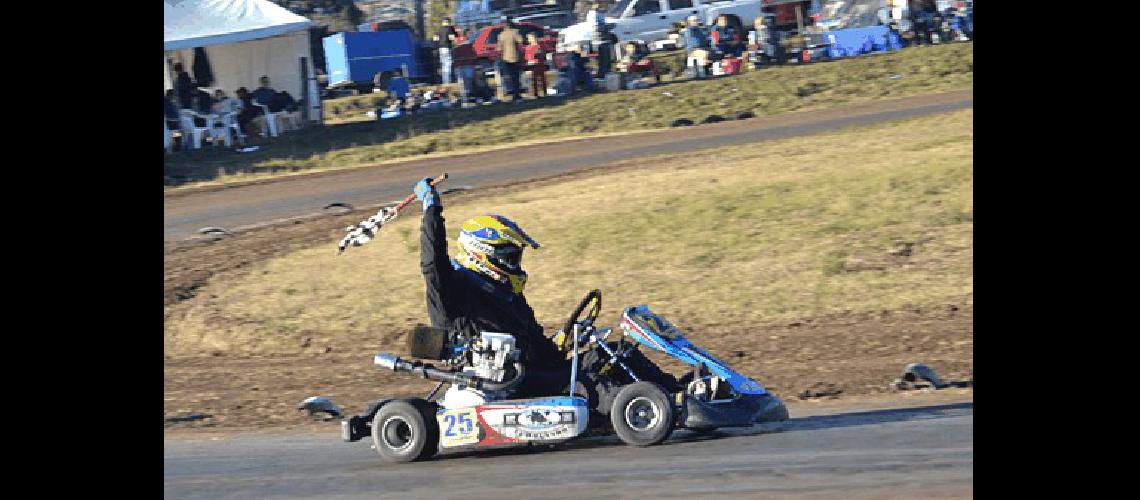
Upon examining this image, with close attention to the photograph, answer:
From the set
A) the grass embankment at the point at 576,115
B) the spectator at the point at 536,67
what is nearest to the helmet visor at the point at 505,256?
the grass embankment at the point at 576,115

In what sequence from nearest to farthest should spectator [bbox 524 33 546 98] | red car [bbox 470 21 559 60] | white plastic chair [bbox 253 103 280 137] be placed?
white plastic chair [bbox 253 103 280 137], spectator [bbox 524 33 546 98], red car [bbox 470 21 559 60]

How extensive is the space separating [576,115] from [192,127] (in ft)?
24.8

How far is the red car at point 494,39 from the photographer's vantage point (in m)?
35.0

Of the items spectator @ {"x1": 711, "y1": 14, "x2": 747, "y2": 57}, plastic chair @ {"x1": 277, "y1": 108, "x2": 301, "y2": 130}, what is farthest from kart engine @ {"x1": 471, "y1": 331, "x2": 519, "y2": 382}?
spectator @ {"x1": 711, "y1": 14, "x2": 747, "y2": 57}

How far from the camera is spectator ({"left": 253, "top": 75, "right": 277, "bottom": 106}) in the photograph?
92.0ft

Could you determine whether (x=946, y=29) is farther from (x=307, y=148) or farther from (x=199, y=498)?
(x=199, y=498)

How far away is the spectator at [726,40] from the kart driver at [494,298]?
23.9 metres

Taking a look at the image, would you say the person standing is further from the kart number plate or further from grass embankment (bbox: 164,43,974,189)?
the kart number plate

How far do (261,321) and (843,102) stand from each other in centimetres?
1489

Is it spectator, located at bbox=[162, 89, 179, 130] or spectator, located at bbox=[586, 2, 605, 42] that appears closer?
spectator, located at bbox=[162, 89, 179, 130]

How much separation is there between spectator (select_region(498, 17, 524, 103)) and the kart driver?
2123cm

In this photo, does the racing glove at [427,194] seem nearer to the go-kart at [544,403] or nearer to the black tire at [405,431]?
the go-kart at [544,403]

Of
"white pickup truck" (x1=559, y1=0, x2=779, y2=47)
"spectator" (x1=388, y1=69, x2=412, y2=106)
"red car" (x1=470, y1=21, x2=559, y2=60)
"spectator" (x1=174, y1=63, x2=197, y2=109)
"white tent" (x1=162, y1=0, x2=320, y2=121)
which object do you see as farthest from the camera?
"white pickup truck" (x1=559, y1=0, x2=779, y2=47)
